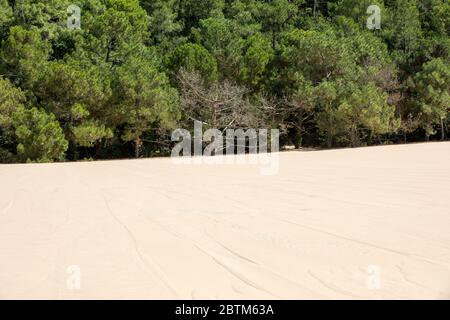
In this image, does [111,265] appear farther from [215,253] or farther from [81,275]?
[215,253]

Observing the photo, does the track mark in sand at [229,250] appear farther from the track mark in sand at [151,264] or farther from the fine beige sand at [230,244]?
the track mark in sand at [151,264]

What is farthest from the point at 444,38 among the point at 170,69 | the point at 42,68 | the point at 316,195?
the point at 316,195

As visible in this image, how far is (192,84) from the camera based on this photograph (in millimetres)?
23594

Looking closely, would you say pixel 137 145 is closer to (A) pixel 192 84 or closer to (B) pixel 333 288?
(A) pixel 192 84

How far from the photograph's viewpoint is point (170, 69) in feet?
85.6

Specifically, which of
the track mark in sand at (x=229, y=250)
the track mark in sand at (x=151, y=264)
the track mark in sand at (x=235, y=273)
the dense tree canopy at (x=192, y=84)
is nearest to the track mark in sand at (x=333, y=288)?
the track mark in sand at (x=235, y=273)

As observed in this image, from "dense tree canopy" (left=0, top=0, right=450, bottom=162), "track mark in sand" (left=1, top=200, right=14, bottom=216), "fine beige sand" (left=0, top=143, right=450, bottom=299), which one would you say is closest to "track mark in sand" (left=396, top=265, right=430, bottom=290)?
"fine beige sand" (left=0, top=143, right=450, bottom=299)

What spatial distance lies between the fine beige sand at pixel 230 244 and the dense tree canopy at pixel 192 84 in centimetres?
1512

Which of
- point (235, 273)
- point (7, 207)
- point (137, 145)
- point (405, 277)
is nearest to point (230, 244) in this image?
point (235, 273)

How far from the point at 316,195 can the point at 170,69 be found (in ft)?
66.4

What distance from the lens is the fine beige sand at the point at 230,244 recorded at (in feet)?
10.4

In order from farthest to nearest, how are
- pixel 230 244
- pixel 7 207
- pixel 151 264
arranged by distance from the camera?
pixel 7 207 < pixel 230 244 < pixel 151 264

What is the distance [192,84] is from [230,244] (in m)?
19.9

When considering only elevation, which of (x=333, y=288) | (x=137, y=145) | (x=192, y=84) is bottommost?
(x=333, y=288)
